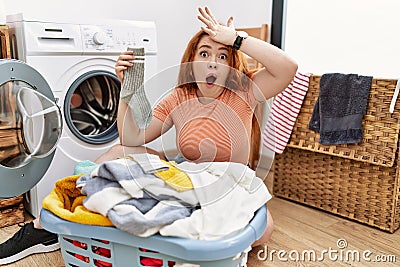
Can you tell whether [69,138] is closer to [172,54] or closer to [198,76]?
[198,76]

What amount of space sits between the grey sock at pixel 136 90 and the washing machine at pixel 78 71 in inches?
12.5

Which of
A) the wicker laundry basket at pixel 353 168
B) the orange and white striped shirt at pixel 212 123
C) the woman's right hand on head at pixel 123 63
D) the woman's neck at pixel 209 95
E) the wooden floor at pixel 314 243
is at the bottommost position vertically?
the wooden floor at pixel 314 243

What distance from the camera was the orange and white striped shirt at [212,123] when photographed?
135cm

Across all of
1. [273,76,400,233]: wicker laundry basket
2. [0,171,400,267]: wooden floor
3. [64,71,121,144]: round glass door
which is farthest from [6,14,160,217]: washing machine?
[273,76,400,233]: wicker laundry basket

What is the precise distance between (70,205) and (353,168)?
1186 mm

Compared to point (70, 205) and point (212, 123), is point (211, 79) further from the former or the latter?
point (70, 205)

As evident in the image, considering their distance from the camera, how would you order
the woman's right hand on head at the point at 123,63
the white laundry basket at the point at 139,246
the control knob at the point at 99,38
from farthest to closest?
the control knob at the point at 99,38, the woman's right hand on head at the point at 123,63, the white laundry basket at the point at 139,246

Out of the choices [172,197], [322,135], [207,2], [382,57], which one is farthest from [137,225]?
[207,2]

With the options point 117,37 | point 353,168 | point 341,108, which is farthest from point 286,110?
point 117,37

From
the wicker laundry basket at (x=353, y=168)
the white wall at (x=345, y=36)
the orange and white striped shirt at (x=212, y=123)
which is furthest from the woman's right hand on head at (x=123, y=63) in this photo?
the white wall at (x=345, y=36)

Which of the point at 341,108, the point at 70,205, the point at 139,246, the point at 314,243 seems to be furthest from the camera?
the point at 341,108

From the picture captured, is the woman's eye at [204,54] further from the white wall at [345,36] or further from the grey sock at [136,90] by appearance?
the white wall at [345,36]

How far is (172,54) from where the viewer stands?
102 inches

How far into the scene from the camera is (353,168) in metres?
1.75
